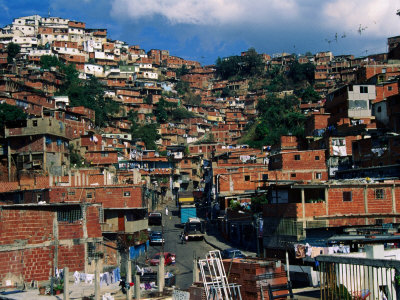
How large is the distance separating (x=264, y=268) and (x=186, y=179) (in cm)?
4548

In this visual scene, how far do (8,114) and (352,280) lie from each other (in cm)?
3977

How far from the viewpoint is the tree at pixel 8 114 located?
150 ft

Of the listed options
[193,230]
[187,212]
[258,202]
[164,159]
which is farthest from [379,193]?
[164,159]

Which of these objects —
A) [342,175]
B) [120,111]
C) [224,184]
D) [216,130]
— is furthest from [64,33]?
[342,175]

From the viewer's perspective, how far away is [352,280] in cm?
1223

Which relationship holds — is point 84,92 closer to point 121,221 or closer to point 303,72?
point 303,72

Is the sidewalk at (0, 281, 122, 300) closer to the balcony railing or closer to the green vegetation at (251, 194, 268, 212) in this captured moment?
the balcony railing

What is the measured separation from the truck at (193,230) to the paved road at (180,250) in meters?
0.39

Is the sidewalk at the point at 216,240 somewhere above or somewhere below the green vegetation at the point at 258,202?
below

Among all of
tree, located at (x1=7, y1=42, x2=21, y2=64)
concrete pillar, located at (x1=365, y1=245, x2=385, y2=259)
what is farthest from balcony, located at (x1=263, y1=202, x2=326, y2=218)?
tree, located at (x1=7, y1=42, x2=21, y2=64)

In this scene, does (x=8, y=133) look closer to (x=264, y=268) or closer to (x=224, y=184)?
(x=224, y=184)

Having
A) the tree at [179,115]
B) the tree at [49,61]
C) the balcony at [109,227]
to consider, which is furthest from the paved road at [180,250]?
the tree at [49,61]

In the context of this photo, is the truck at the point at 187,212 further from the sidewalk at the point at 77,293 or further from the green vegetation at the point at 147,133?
the green vegetation at the point at 147,133

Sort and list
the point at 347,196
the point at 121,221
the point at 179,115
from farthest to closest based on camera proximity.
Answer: the point at 179,115 < the point at 121,221 < the point at 347,196
